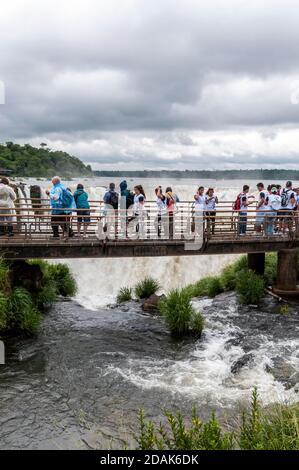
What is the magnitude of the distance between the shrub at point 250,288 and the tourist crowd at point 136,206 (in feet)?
6.63

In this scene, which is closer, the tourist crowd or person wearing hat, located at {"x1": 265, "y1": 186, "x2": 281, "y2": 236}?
the tourist crowd

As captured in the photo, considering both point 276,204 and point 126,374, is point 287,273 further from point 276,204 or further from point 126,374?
point 126,374

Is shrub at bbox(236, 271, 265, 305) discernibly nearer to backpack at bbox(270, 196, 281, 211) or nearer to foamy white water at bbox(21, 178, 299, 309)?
backpack at bbox(270, 196, 281, 211)

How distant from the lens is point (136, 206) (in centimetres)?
1484

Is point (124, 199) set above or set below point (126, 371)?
above

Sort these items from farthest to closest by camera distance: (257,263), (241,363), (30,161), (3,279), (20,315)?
1. (30,161)
2. (257,263)
3. (20,315)
4. (3,279)
5. (241,363)

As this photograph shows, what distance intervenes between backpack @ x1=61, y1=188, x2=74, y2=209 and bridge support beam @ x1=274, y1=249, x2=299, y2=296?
875cm

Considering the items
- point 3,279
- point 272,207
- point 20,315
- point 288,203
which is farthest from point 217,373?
point 288,203

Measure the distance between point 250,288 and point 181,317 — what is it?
4.81 meters

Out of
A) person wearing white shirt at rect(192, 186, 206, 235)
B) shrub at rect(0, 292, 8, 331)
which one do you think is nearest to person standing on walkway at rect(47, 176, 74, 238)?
shrub at rect(0, 292, 8, 331)

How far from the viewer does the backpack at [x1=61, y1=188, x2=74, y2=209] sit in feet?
46.2

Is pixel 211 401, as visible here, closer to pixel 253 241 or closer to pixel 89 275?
pixel 253 241

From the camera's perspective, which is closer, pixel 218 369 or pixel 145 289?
pixel 218 369

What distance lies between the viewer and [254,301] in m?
16.9
